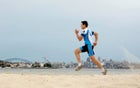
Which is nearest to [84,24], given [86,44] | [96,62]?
[86,44]

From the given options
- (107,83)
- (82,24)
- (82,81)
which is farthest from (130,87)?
(82,24)

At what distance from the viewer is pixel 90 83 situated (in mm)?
9602

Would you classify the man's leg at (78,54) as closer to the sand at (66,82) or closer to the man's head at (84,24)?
the man's head at (84,24)

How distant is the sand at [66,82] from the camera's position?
9391mm

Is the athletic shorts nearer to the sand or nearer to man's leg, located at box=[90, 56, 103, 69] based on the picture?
man's leg, located at box=[90, 56, 103, 69]

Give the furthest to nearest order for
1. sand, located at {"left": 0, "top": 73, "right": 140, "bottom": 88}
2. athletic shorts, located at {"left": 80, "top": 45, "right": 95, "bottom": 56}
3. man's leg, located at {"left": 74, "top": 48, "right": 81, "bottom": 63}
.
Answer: man's leg, located at {"left": 74, "top": 48, "right": 81, "bottom": 63} → athletic shorts, located at {"left": 80, "top": 45, "right": 95, "bottom": 56} → sand, located at {"left": 0, "top": 73, "right": 140, "bottom": 88}

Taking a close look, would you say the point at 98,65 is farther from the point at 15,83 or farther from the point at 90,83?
the point at 15,83

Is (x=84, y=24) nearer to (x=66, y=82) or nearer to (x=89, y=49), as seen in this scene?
(x=89, y=49)

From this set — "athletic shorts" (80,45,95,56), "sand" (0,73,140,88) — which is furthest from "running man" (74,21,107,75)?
"sand" (0,73,140,88)

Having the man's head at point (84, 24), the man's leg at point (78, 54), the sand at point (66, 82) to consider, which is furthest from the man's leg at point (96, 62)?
the sand at point (66, 82)

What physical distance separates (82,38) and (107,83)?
283 cm

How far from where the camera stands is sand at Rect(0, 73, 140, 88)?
9.39 metres

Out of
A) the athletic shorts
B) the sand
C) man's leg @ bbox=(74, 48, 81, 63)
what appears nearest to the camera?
the sand

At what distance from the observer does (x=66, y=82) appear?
9.64 meters
